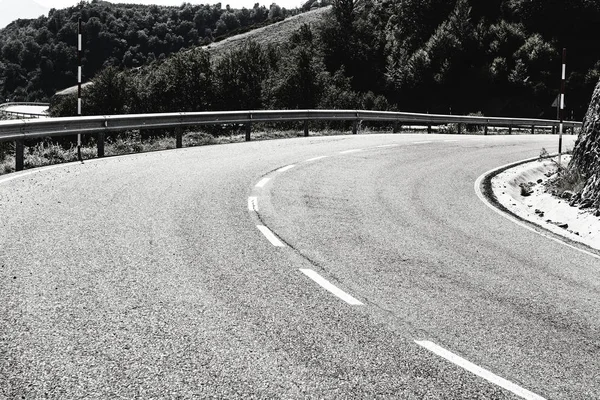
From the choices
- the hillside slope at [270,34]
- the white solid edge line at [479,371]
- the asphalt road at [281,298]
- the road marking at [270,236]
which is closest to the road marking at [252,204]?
the asphalt road at [281,298]

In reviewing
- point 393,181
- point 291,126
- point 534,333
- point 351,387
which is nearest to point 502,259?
point 534,333

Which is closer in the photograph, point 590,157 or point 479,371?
point 479,371

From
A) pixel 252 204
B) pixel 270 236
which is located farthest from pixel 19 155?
pixel 270 236

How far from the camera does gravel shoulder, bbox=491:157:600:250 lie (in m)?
9.38

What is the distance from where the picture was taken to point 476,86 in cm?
7444

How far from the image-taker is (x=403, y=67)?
79.1m

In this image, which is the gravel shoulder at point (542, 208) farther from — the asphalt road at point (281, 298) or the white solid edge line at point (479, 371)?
the white solid edge line at point (479, 371)

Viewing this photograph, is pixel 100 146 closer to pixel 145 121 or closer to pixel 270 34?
pixel 145 121

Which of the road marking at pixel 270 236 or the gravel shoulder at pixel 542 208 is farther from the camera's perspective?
the gravel shoulder at pixel 542 208

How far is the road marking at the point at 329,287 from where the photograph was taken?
551cm

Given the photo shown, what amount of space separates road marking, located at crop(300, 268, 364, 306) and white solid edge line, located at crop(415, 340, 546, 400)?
0.96m

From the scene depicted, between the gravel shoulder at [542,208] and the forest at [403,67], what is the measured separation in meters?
39.3

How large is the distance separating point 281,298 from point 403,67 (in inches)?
3012

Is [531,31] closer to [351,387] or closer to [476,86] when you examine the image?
[476,86]
